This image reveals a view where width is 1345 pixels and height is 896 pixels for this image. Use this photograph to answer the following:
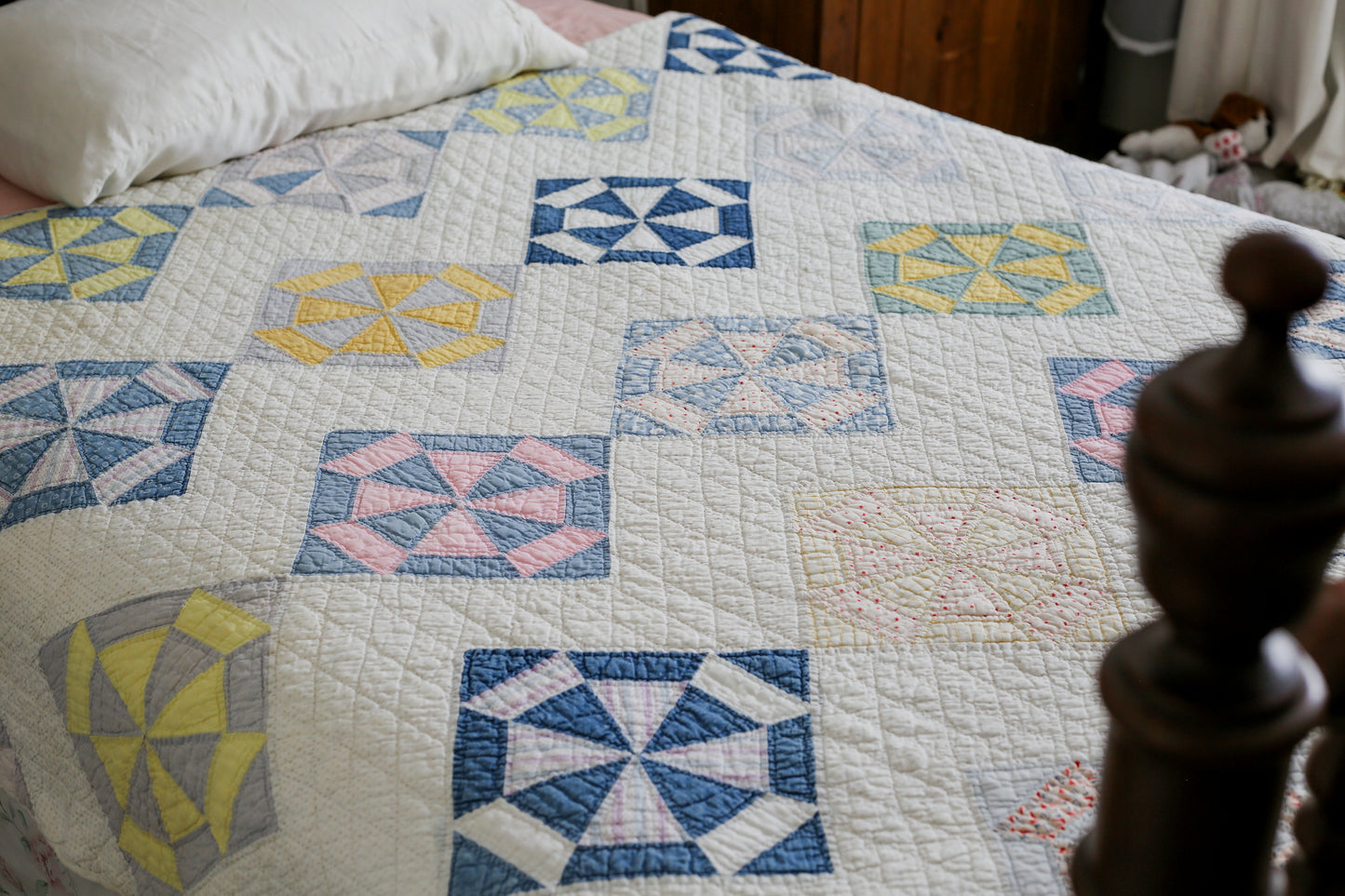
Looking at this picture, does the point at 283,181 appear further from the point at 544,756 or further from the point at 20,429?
the point at 544,756

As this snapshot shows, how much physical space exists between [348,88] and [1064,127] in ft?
6.65

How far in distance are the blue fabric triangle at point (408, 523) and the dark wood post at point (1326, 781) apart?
0.73 meters

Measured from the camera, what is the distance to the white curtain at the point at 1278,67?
2.57 m

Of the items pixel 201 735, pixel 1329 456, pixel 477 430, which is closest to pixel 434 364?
pixel 477 430

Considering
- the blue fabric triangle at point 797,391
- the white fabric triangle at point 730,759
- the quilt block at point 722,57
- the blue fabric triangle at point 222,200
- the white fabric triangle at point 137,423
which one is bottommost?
the white fabric triangle at point 730,759

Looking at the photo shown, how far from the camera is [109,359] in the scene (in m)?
1.29

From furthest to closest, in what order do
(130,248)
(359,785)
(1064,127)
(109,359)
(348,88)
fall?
(1064,127) < (348,88) < (130,248) < (109,359) < (359,785)

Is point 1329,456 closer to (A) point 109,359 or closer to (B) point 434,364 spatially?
(B) point 434,364

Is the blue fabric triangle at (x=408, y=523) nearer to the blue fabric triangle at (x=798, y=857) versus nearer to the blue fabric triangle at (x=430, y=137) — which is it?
the blue fabric triangle at (x=798, y=857)

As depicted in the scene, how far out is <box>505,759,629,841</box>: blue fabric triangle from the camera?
31.6 inches

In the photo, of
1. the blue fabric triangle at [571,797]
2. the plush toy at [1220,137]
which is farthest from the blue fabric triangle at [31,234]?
the plush toy at [1220,137]

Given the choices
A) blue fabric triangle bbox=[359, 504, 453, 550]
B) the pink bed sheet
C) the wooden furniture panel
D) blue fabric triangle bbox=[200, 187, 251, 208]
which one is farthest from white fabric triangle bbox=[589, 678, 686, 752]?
the wooden furniture panel

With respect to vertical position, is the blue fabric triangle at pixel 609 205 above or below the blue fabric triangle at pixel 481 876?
above

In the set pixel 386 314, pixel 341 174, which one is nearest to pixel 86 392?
pixel 386 314
